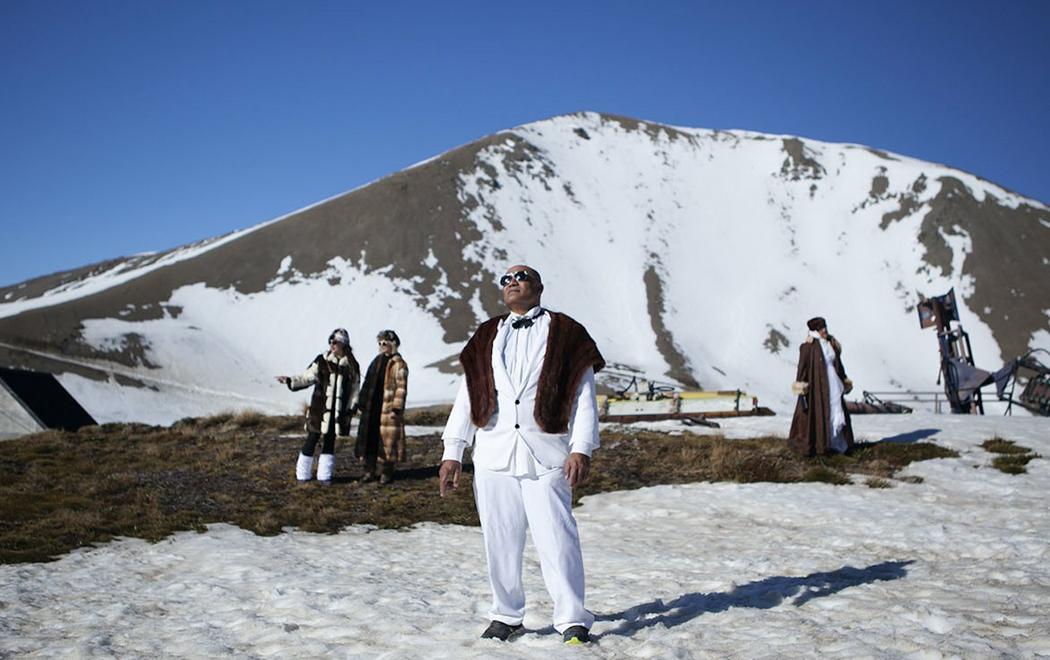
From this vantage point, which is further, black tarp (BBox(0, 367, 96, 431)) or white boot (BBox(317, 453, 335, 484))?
black tarp (BBox(0, 367, 96, 431))

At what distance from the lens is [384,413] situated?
11.7 m

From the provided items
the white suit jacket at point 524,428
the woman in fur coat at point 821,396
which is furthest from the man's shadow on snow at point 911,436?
the white suit jacket at point 524,428

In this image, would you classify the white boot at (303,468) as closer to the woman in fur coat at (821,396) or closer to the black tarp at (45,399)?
the woman in fur coat at (821,396)

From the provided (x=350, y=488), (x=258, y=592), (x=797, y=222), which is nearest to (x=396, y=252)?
(x=797, y=222)

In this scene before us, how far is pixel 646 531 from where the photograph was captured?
8.72 meters

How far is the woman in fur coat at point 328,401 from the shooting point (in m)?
11.4

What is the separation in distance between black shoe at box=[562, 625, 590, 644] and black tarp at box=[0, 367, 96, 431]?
18.5 m

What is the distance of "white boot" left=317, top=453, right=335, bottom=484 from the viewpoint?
1140 cm

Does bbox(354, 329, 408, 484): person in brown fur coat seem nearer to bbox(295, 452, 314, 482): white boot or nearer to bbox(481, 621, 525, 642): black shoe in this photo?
bbox(295, 452, 314, 482): white boot

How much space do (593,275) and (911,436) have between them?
6890cm

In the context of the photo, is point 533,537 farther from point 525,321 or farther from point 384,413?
point 384,413

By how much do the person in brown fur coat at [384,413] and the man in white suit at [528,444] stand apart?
257 inches

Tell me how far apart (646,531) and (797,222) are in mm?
94804

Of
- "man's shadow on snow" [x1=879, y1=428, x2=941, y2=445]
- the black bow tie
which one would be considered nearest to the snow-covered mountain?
"man's shadow on snow" [x1=879, y1=428, x2=941, y2=445]
